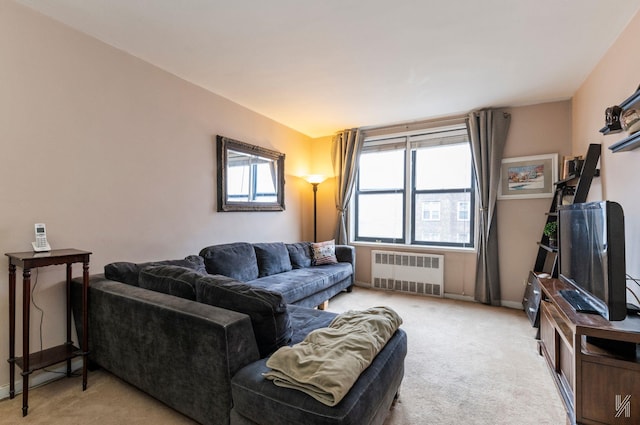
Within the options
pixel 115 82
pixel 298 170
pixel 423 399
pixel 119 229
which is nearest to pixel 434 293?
pixel 423 399

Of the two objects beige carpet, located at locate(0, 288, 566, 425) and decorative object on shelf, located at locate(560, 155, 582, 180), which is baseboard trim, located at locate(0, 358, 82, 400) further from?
decorative object on shelf, located at locate(560, 155, 582, 180)

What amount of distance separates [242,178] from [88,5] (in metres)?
2.12

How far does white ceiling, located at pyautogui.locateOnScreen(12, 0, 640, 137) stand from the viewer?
6.51ft

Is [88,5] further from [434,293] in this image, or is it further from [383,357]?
[434,293]

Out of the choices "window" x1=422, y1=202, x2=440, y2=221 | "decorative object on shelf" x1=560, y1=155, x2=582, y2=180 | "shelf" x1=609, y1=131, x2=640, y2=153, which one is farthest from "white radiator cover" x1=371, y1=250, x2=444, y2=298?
"shelf" x1=609, y1=131, x2=640, y2=153

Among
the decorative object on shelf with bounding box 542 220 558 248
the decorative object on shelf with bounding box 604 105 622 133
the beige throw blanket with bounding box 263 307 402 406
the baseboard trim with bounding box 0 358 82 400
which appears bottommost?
the baseboard trim with bounding box 0 358 82 400

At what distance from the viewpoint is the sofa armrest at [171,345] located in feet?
4.66

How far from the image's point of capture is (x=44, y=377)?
6.79ft

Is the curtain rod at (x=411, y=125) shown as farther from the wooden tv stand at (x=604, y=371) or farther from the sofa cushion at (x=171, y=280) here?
the sofa cushion at (x=171, y=280)

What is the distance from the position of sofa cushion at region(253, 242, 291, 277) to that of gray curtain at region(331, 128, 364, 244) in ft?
4.38

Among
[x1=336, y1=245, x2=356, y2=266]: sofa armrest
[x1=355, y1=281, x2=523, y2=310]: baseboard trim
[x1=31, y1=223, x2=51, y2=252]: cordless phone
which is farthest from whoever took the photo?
[x1=336, y1=245, x2=356, y2=266]: sofa armrest

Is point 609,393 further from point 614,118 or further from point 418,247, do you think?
point 418,247

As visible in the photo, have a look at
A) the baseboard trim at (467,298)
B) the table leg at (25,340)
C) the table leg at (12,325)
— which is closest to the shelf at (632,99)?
the baseboard trim at (467,298)

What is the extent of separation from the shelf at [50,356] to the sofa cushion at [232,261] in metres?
1.19
